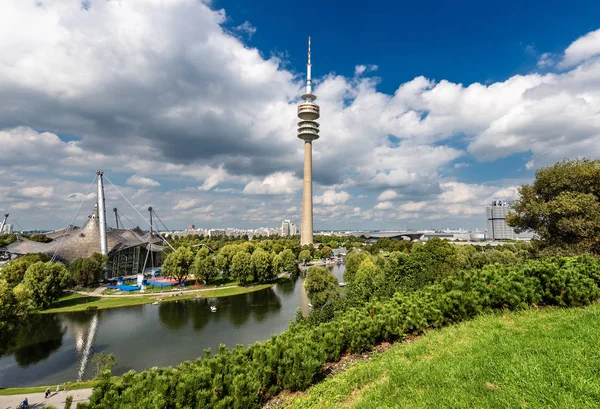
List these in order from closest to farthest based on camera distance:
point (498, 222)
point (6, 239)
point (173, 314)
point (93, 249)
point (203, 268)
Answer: point (173, 314), point (203, 268), point (93, 249), point (6, 239), point (498, 222)

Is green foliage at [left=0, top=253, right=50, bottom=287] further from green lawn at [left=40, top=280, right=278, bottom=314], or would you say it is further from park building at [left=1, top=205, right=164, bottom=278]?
park building at [left=1, top=205, right=164, bottom=278]

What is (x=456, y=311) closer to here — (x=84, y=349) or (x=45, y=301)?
(x=84, y=349)

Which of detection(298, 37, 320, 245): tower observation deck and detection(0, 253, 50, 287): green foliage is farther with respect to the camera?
detection(298, 37, 320, 245): tower observation deck

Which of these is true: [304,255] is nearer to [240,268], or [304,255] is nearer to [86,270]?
[240,268]

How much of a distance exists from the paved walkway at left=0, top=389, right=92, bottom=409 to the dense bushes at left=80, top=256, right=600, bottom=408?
13.9 meters

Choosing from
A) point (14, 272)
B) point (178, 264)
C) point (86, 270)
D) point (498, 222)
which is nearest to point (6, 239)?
point (86, 270)

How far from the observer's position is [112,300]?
1543 inches

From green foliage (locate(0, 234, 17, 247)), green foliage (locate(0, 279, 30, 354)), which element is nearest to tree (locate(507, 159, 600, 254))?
green foliage (locate(0, 279, 30, 354))

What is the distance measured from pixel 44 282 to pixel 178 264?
16040 millimetres

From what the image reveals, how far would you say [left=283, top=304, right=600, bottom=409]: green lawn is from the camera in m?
4.14

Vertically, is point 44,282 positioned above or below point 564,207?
below

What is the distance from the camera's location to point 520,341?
5957mm

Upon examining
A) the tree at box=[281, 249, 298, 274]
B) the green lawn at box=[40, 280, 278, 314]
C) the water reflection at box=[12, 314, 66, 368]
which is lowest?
the water reflection at box=[12, 314, 66, 368]

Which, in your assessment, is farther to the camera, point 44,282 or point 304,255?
point 304,255
